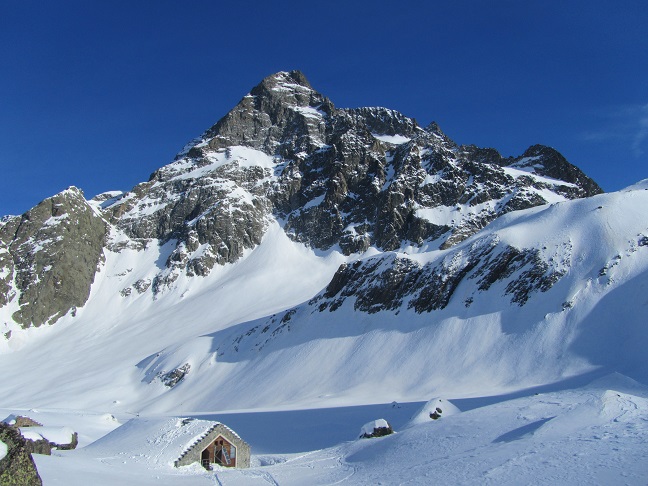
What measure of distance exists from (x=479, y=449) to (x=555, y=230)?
51353 mm

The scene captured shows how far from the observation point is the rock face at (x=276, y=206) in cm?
12962

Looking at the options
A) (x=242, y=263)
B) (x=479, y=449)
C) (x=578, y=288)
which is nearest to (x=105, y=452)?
(x=479, y=449)

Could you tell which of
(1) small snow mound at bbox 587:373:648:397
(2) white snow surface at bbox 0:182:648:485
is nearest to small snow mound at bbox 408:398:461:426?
(2) white snow surface at bbox 0:182:648:485

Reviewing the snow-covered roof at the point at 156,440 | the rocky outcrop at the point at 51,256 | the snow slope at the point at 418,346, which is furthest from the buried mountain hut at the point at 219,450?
the rocky outcrop at the point at 51,256

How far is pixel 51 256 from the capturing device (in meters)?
138

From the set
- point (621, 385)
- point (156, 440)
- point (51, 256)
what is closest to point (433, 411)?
point (621, 385)

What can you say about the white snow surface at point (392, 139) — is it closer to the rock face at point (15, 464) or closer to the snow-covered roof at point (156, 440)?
the snow-covered roof at point (156, 440)

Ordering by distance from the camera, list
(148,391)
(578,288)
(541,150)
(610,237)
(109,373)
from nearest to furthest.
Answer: (578,288)
(610,237)
(148,391)
(109,373)
(541,150)

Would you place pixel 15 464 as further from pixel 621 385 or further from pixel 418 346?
pixel 418 346

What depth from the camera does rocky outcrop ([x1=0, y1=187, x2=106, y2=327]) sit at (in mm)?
130375

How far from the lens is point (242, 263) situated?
139250 millimetres

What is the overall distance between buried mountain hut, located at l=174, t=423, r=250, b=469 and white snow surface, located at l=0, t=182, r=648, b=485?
1.56 m

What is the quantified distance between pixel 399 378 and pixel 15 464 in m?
47.9

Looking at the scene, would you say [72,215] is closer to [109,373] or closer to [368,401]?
[109,373]
